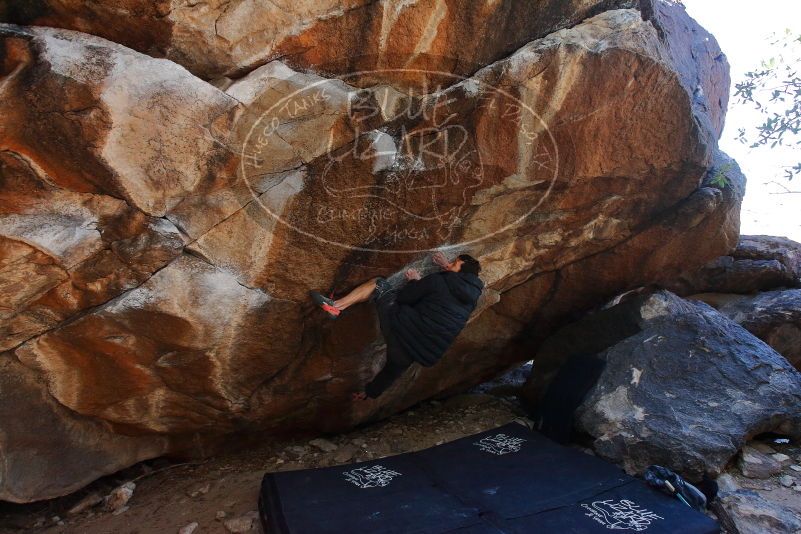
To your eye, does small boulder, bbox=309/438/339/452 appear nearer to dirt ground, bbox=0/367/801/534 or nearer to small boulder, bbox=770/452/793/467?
dirt ground, bbox=0/367/801/534

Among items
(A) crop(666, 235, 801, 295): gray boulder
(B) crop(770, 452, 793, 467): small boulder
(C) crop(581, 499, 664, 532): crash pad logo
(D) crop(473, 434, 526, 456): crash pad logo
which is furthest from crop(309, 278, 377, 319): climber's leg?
(A) crop(666, 235, 801, 295): gray boulder

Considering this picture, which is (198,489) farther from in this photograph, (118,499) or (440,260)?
(440,260)

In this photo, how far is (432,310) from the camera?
3.85 metres

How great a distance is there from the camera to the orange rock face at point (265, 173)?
293 centimetres

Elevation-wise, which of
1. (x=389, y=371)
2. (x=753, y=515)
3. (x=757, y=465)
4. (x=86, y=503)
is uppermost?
(x=389, y=371)

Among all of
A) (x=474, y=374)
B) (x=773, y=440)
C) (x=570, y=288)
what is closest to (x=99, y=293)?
(x=474, y=374)

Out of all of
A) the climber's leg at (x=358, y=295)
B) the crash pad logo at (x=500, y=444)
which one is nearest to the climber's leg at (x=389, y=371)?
the climber's leg at (x=358, y=295)

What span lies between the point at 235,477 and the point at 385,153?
2.85 meters

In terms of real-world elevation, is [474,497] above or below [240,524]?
above

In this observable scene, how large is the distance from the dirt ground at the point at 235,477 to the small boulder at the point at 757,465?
0.06 meters

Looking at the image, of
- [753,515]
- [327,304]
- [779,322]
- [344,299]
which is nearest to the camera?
[753,515]

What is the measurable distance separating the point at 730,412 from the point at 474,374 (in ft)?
7.53

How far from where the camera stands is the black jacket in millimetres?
3832

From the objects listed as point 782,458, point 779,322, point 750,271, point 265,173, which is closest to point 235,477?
point 265,173
